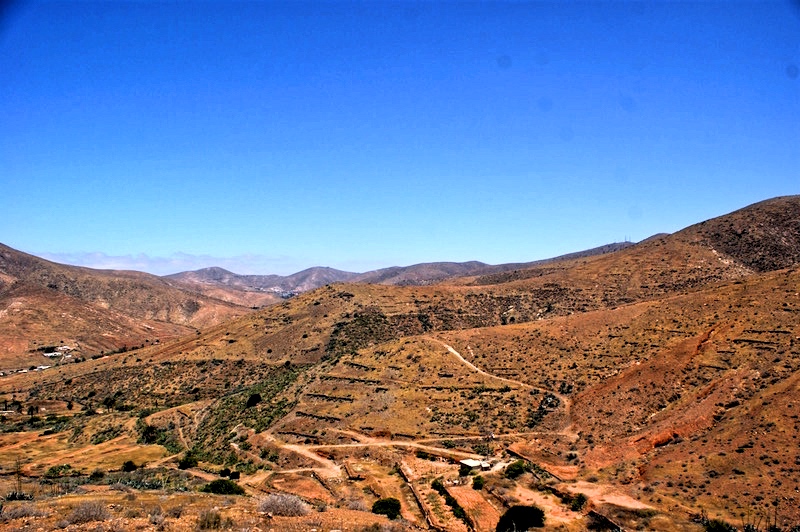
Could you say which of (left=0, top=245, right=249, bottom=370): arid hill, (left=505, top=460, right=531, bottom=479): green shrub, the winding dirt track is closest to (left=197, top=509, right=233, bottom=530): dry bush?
(left=505, top=460, right=531, bottom=479): green shrub

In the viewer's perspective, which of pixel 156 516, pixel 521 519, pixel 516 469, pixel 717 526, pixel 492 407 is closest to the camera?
pixel 156 516

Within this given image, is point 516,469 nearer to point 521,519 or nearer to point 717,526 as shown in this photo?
point 521,519

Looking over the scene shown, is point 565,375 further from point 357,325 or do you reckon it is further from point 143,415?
point 143,415

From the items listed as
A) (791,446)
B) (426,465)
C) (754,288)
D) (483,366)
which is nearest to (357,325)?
(483,366)

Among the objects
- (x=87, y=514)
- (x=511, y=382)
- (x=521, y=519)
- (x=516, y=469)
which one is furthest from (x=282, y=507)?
(x=511, y=382)

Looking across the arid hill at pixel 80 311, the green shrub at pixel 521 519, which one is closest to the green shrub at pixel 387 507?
the green shrub at pixel 521 519

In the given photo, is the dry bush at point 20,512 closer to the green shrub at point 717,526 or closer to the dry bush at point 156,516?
the dry bush at point 156,516
